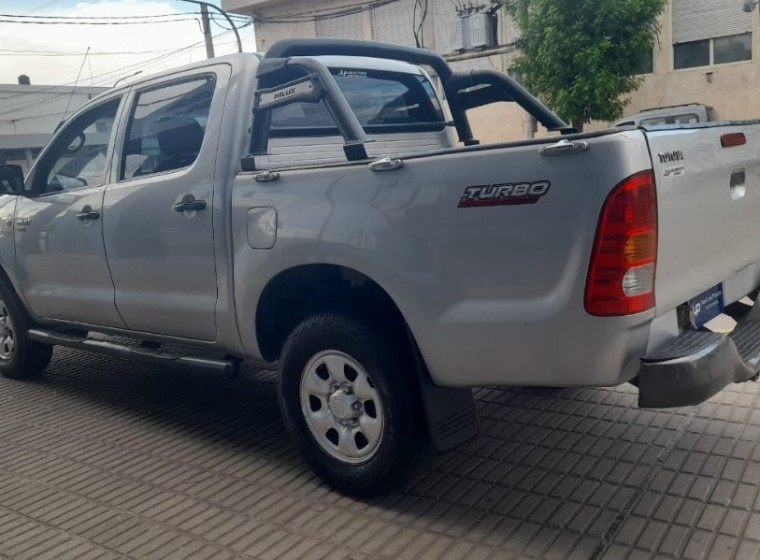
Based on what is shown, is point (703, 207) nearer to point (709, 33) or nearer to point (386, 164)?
point (386, 164)

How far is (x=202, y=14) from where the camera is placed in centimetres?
2219

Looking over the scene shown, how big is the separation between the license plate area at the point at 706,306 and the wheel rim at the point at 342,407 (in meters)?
1.30

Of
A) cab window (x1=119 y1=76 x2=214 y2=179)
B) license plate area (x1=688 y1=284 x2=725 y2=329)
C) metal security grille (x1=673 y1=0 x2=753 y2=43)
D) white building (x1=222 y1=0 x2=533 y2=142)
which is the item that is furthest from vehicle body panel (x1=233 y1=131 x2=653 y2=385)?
metal security grille (x1=673 y1=0 x2=753 y2=43)

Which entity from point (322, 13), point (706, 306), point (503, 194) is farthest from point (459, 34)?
point (503, 194)

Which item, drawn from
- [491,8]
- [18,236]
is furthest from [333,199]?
[491,8]

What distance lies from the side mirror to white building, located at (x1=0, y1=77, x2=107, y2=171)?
1564 inches

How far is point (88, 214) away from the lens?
436 cm

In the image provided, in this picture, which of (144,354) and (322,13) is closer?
(144,354)

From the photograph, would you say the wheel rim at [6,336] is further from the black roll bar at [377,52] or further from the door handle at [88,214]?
the black roll bar at [377,52]

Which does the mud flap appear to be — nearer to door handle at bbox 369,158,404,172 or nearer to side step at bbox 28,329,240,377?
door handle at bbox 369,158,404,172

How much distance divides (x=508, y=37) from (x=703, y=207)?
895 inches

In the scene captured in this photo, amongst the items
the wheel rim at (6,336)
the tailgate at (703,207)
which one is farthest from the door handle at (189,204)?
the wheel rim at (6,336)

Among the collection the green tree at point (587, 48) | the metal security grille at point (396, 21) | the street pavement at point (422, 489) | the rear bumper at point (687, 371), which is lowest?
the street pavement at point (422, 489)

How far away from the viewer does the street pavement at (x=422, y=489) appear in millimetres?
2822
